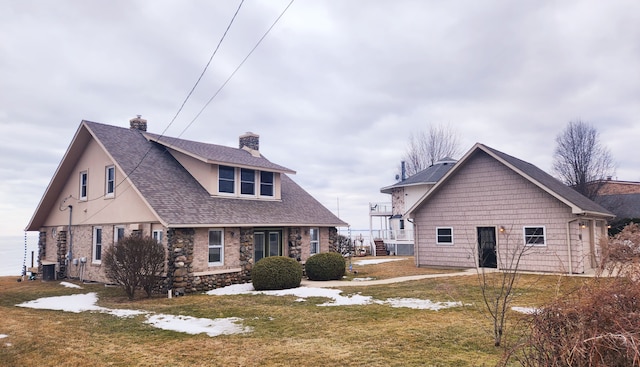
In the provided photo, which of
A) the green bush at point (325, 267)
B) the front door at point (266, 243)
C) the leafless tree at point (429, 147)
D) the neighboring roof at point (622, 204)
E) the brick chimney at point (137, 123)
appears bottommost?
the green bush at point (325, 267)

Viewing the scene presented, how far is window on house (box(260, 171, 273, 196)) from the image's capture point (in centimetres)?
1966

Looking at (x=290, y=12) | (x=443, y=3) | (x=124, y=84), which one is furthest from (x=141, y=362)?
(x=124, y=84)

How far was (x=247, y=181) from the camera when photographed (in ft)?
62.5

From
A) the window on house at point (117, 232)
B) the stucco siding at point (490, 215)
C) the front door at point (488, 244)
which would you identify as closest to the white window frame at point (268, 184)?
the window on house at point (117, 232)

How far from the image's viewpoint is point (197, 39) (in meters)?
10.9

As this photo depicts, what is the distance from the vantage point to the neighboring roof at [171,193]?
1505 cm

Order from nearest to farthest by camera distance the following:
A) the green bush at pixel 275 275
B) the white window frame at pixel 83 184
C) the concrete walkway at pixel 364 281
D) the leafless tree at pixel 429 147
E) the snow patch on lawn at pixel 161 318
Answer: the snow patch on lawn at pixel 161 318 < the green bush at pixel 275 275 < the concrete walkway at pixel 364 281 < the white window frame at pixel 83 184 < the leafless tree at pixel 429 147

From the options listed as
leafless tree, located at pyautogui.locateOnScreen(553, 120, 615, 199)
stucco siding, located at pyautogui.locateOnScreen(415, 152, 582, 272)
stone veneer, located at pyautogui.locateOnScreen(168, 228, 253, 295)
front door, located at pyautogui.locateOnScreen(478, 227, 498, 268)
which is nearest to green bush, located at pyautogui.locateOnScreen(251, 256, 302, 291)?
stone veneer, located at pyautogui.locateOnScreen(168, 228, 253, 295)

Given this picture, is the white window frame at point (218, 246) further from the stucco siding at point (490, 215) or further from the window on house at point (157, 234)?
the stucco siding at point (490, 215)

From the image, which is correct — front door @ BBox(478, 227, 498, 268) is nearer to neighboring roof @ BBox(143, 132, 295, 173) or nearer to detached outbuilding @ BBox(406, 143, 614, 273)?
detached outbuilding @ BBox(406, 143, 614, 273)

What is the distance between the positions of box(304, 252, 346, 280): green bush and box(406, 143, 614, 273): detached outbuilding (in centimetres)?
556

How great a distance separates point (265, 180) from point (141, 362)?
45.4 ft

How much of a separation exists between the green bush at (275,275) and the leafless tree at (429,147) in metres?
34.0

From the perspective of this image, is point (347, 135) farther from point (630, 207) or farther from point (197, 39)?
point (630, 207)
